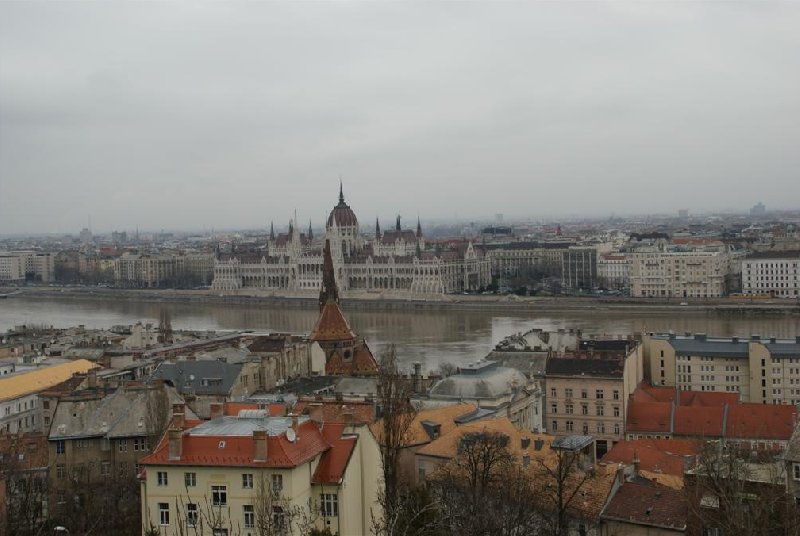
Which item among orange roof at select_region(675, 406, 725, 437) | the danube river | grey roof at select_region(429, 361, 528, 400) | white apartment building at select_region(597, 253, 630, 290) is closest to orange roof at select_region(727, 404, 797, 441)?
orange roof at select_region(675, 406, 725, 437)

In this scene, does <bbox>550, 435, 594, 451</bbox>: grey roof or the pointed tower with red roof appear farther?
the pointed tower with red roof

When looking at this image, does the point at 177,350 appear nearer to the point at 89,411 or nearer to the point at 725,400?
the point at 89,411

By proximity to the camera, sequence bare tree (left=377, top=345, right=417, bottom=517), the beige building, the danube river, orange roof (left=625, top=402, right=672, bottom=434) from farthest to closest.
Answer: the danube river < orange roof (left=625, top=402, right=672, bottom=434) < bare tree (left=377, top=345, right=417, bottom=517) < the beige building

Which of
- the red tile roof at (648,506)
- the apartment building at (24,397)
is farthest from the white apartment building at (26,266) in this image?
the red tile roof at (648,506)

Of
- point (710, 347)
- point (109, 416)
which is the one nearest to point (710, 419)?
point (710, 347)

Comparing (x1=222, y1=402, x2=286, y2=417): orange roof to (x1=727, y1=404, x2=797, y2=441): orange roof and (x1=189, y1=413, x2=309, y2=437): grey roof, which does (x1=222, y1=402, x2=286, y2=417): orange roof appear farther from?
(x1=727, y1=404, x2=797, y2=441): orange roof
